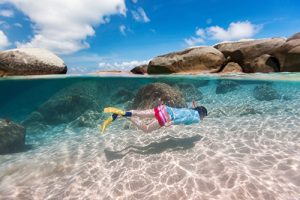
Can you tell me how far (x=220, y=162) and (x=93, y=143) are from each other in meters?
5.66

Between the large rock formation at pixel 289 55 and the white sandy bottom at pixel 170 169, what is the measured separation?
14.4 feet

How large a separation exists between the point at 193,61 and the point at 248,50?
138 inches

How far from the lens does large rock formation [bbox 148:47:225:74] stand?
599 inches

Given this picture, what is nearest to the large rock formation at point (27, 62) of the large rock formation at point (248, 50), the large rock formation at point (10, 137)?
the large rock formation at point (10, 137)

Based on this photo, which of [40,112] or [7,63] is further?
[40,112]

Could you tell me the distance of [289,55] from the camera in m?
13.0

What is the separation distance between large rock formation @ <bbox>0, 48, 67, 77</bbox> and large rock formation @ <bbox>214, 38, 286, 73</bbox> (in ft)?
41.7

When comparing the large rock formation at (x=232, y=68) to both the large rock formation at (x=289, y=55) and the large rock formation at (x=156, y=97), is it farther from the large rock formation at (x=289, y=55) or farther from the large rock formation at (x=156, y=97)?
the large rock formation at (x=156, y=97)

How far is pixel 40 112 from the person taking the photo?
58.3ft

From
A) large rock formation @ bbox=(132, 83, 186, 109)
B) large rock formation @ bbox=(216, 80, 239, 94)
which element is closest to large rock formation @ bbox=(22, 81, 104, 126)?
large rock formation @ bbox=(132, 83, 186, 109)

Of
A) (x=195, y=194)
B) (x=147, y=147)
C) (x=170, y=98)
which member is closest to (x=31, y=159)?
(x=147, y=147)

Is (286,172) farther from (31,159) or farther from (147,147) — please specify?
(31,159)

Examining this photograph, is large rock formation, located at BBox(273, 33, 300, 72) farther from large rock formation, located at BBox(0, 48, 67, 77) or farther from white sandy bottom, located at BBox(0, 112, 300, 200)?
large rock formation, located at BBox(0, 48, 67, 77)

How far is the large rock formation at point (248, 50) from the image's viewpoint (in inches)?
555
